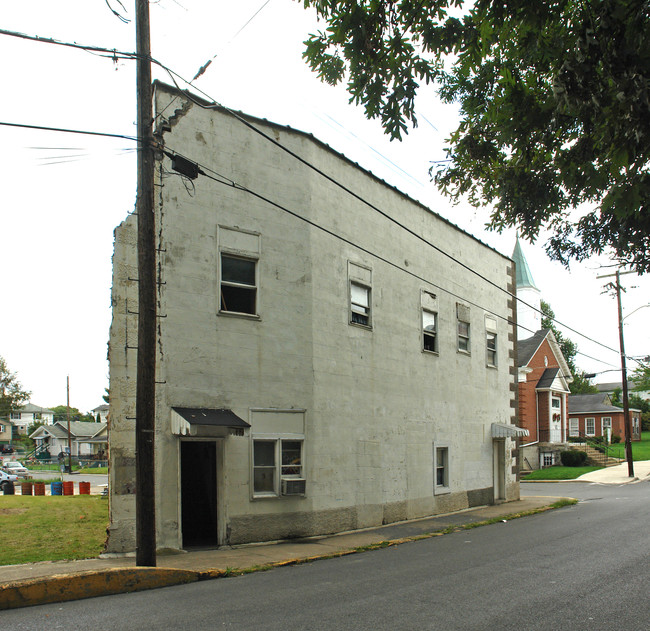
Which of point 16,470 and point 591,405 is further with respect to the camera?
point 591,405

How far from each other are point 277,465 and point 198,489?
69.5 inches

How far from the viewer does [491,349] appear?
75.6 ft

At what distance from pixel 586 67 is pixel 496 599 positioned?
6.07 metres

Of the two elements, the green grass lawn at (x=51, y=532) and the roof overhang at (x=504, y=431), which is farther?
the roof overhang at (x=504, y=431)

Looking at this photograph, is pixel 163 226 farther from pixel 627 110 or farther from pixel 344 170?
pixel 627 110

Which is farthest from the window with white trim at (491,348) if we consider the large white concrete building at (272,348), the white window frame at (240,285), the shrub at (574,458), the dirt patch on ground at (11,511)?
the shrub at (574,458)

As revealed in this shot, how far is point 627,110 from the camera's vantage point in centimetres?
517

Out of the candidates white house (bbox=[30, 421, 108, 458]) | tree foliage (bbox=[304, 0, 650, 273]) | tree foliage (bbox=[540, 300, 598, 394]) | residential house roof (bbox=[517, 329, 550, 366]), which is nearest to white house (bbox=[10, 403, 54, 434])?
white house (bbox=[30, 421, 108, 458])

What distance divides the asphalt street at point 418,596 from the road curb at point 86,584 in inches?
9.0

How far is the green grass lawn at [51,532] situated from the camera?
37.4 ft

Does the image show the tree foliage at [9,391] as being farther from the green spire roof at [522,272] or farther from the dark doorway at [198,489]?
the dark doorway at [198,489]

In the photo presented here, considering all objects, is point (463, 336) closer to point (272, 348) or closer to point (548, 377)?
point (272, 348)

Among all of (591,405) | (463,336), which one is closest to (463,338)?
(463,336)

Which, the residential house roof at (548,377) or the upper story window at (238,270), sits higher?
the upper story window at (238,270)
